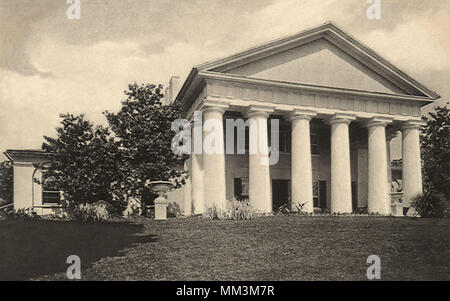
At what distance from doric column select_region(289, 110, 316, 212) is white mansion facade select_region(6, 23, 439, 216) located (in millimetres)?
52

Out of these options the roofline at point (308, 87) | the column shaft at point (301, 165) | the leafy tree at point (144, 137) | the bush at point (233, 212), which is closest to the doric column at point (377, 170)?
the roofline at point (308, 87)

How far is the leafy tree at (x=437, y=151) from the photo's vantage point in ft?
84.5

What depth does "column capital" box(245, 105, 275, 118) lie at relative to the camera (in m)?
23.3

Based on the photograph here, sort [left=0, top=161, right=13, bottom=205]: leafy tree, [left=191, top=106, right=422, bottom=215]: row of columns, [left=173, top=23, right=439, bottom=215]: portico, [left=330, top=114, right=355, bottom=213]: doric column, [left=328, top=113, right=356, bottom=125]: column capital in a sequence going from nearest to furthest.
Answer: [left=191, top=106, right=422, bottom=215]: row of columns
[left=173, top=23, right=439, bottom=215]: portico
[left=330, top=114, right=355, bottom=213]: doric column
[left=328, top=113, right=356, bottom=125]: column capital
[left=0, top=161, right=13, bottom=205]: leafy tree

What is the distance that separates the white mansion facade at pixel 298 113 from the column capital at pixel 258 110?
0.05m

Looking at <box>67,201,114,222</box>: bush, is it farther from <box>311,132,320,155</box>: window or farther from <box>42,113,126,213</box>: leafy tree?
<box>311,132,320,155</box>: window

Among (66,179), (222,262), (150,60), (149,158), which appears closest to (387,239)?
(222,262)

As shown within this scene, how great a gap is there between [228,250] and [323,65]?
1479 cm

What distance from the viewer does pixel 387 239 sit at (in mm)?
14891

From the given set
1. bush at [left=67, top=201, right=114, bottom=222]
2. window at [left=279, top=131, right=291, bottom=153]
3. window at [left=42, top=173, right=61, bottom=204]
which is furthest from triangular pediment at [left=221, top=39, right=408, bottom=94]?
window at [left=42, top=173, right=61, bottom=204]

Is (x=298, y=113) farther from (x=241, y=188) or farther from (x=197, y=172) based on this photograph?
(x=197, y=172)

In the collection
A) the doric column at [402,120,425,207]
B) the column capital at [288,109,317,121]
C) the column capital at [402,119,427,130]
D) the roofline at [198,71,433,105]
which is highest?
the roofline at [198,71,433,105]

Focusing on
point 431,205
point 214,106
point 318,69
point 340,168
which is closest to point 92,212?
point 214,106

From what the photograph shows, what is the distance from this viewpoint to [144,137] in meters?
23.2
